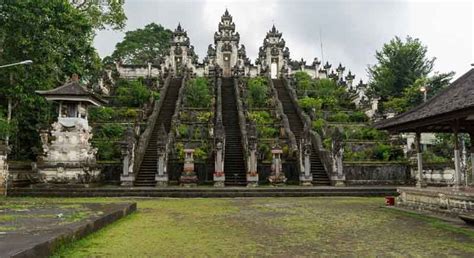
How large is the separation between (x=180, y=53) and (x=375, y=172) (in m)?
35.4

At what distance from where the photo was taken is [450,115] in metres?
10.6

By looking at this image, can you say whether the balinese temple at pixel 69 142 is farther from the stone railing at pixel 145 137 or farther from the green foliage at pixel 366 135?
the green foliage at pixel 366 135

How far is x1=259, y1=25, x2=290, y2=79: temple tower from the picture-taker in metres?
54.7

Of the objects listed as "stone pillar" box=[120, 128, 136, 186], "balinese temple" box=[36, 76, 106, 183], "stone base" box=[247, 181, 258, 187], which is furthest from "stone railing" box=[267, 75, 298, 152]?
"balinese temple" box=[36, 76, 106, 183]

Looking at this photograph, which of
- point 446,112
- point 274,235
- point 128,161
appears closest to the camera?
point 274,235

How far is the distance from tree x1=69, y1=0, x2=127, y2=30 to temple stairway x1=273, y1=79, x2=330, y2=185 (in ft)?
42.1

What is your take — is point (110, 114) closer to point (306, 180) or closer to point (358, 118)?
point (306, 180)

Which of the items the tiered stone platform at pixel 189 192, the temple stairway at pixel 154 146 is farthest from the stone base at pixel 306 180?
the temple stairway at pixel 154 146

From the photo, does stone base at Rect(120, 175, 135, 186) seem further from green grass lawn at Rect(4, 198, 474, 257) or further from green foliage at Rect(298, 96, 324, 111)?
green foliage at Rect(298, 96, 324, 111)

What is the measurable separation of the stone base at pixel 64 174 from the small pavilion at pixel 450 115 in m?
13.2

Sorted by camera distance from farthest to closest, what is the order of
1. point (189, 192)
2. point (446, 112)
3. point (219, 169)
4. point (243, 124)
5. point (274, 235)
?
1. point (243, 124)
2. point (219, 169)
3. point (189, 192)
4. point (446, 112)
5. point (274, 235)

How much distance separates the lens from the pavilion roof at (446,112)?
10328mm

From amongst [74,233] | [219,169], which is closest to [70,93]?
[219,169]

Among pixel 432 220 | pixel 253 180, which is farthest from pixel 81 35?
pixel 432 220
